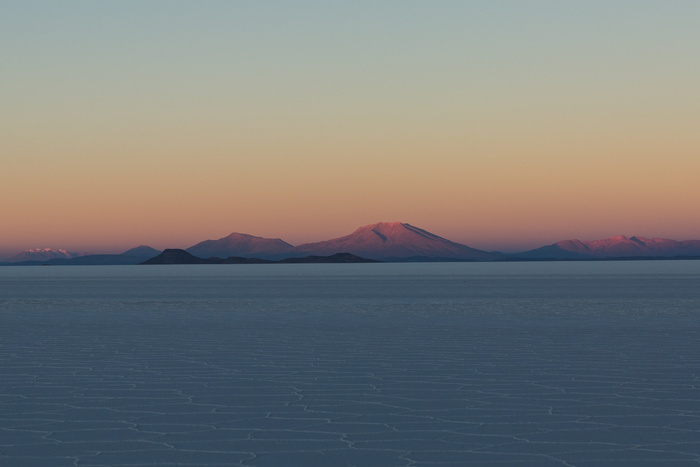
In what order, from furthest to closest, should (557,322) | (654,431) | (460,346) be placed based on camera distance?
1. (557,322)
2. (460,346)
3. (654,431)

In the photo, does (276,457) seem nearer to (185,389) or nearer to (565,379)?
(185,389)

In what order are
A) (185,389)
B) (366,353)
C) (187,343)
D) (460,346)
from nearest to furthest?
(185,389) < (366,353) < (460,346) < (187,343)

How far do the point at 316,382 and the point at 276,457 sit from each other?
634 cm

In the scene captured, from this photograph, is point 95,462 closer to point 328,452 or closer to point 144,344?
point 328,452

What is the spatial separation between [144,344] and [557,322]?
1502 cm

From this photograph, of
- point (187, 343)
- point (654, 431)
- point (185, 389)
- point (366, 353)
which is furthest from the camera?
point (187, 343)

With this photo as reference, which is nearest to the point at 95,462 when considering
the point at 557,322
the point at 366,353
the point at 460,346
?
the point at 366,353

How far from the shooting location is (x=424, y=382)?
1582 cm

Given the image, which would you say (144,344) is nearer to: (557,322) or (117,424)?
(117,424)

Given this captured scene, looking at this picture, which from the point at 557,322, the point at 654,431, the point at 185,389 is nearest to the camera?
the point at 654,431

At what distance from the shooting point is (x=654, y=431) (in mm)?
10984

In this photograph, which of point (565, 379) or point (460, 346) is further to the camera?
point (460, 346)

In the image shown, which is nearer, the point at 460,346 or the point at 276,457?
the point at 276,457

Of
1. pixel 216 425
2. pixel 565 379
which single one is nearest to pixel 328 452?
pixel 216 425
